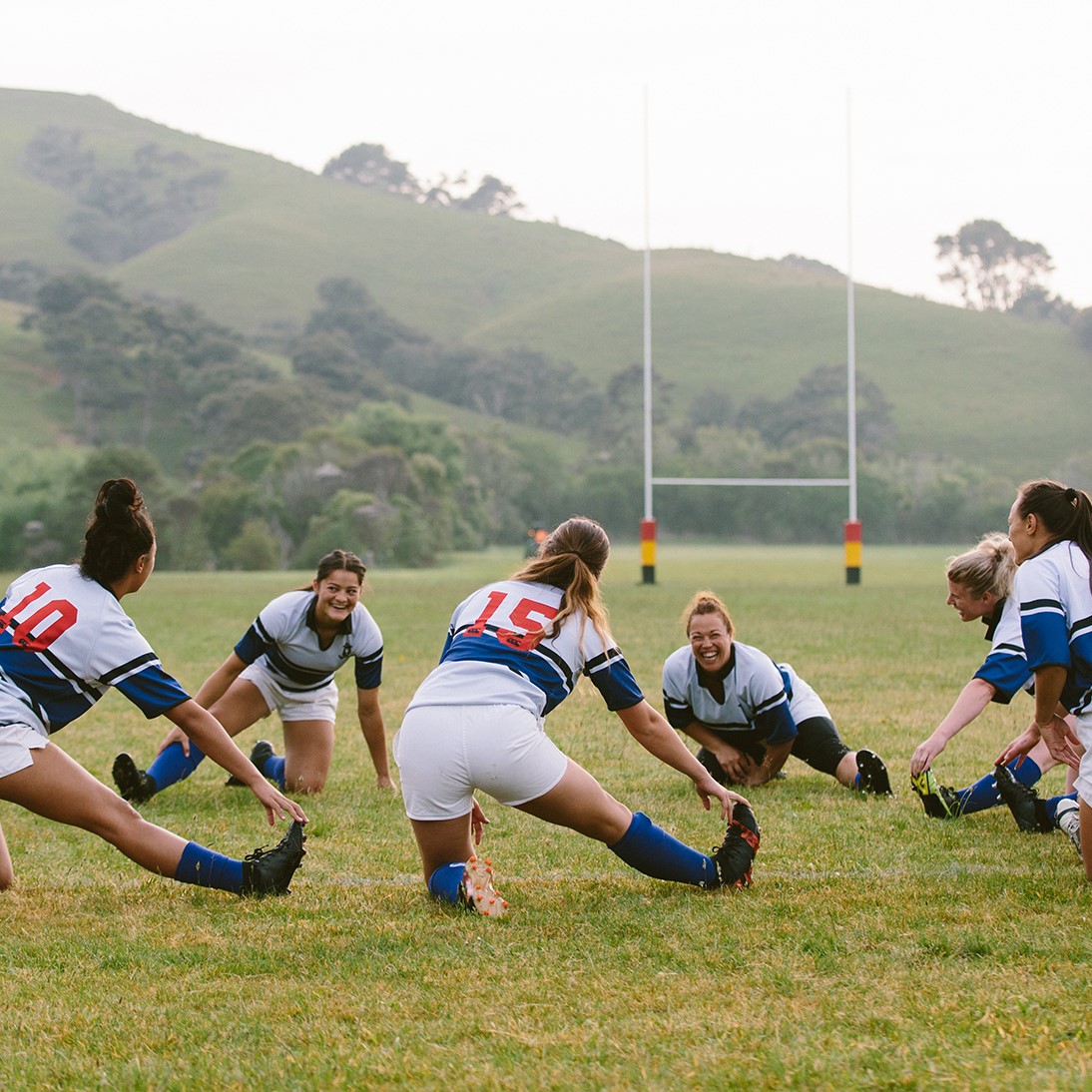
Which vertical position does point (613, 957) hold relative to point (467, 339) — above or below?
below

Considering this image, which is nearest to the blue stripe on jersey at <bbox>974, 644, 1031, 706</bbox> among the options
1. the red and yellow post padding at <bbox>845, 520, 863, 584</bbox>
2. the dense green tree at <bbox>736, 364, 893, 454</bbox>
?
the red and yellow post padding at <bbox>845, 520, 863, 584</bbox>

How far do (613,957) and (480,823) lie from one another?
3.54ft

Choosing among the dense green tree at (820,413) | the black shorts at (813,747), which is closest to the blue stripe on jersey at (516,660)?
the black shorts at (813,747)

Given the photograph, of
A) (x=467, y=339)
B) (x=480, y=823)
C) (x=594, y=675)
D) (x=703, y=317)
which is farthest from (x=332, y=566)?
(x=467, y=339)

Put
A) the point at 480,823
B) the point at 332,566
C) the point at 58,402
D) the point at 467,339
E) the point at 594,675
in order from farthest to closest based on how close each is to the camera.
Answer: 1. the point at 467,339
2. the point at 58,402
3. the point at 332,566
4. the point at 480,823
5. the point at 594,675

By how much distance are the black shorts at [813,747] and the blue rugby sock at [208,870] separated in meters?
2.64

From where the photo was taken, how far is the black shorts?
6.47m

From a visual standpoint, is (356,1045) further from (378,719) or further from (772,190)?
(772,190)

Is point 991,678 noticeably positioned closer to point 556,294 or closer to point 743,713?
point 743,713

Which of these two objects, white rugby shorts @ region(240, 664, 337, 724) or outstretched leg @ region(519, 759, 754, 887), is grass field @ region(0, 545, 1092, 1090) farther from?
white rugby shorts @ region(240, 664, 337, 724)

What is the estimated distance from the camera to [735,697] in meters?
6.22

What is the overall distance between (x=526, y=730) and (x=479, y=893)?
53cm

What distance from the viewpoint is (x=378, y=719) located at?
6281mm

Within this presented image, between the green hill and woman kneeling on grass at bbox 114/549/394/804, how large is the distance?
43632 mm
